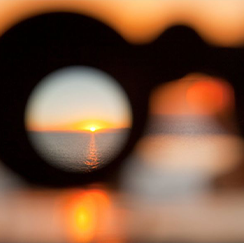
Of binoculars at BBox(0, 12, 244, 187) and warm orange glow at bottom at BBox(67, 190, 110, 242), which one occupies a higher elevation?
binoculars at BBox(0, 12, 244, 187)

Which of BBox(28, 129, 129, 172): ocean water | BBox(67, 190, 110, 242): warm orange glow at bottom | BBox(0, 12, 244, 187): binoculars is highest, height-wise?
BBox(0, 12, 244, 187): binoculars

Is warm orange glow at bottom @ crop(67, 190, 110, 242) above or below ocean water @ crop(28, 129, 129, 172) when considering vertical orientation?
below

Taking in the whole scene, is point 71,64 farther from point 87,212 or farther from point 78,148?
point 87,212

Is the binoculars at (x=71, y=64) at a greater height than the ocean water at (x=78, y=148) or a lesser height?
greater

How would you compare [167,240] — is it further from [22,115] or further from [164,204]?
[22,115]
